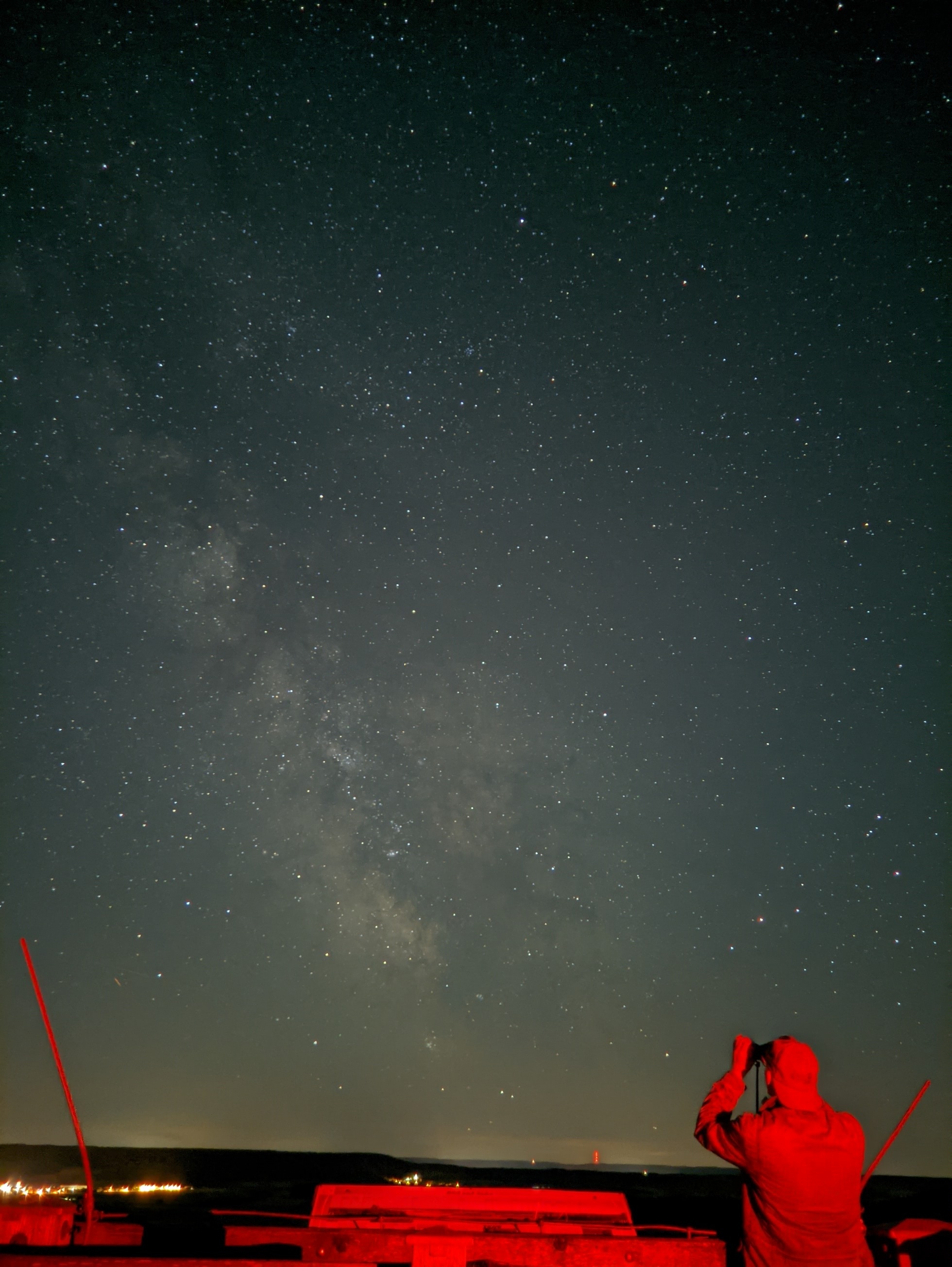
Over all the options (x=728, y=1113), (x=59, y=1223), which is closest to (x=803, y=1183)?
(x=728, y=1113)

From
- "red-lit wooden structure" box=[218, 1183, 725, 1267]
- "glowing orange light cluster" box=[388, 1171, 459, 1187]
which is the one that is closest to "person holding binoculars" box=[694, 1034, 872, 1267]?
"red-lit wooden structure" box=[218, 1183, 725, 1267]

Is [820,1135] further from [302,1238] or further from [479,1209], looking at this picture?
[302,1238]

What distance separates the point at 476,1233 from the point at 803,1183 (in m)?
1.59

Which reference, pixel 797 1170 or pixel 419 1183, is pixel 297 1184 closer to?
pixel 419 1183

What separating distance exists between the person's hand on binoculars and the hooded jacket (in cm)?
44

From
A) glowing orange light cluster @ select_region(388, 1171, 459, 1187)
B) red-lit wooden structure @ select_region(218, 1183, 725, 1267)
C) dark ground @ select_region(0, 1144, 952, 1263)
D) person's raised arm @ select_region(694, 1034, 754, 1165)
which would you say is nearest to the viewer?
red-lit wooden structure @ select_region(218, 1183, 725, 1267)

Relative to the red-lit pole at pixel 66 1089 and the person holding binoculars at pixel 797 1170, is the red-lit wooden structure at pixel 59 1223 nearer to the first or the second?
the red-lit pole at pixel 66 1089

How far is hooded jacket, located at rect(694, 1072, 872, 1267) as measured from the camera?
3.47 metres

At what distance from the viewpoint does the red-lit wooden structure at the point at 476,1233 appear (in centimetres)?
338

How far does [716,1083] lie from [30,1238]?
3.51m

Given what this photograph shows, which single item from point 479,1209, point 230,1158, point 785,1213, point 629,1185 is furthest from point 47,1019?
point 230,1158

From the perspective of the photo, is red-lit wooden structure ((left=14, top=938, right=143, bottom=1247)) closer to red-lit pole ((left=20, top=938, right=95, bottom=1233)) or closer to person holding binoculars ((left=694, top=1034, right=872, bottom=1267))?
red-lit pole ((left=20, top=938, right=95, bottom=1233))

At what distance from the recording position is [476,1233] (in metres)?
3.68

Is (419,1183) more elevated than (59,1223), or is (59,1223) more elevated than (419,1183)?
(419,1183)
